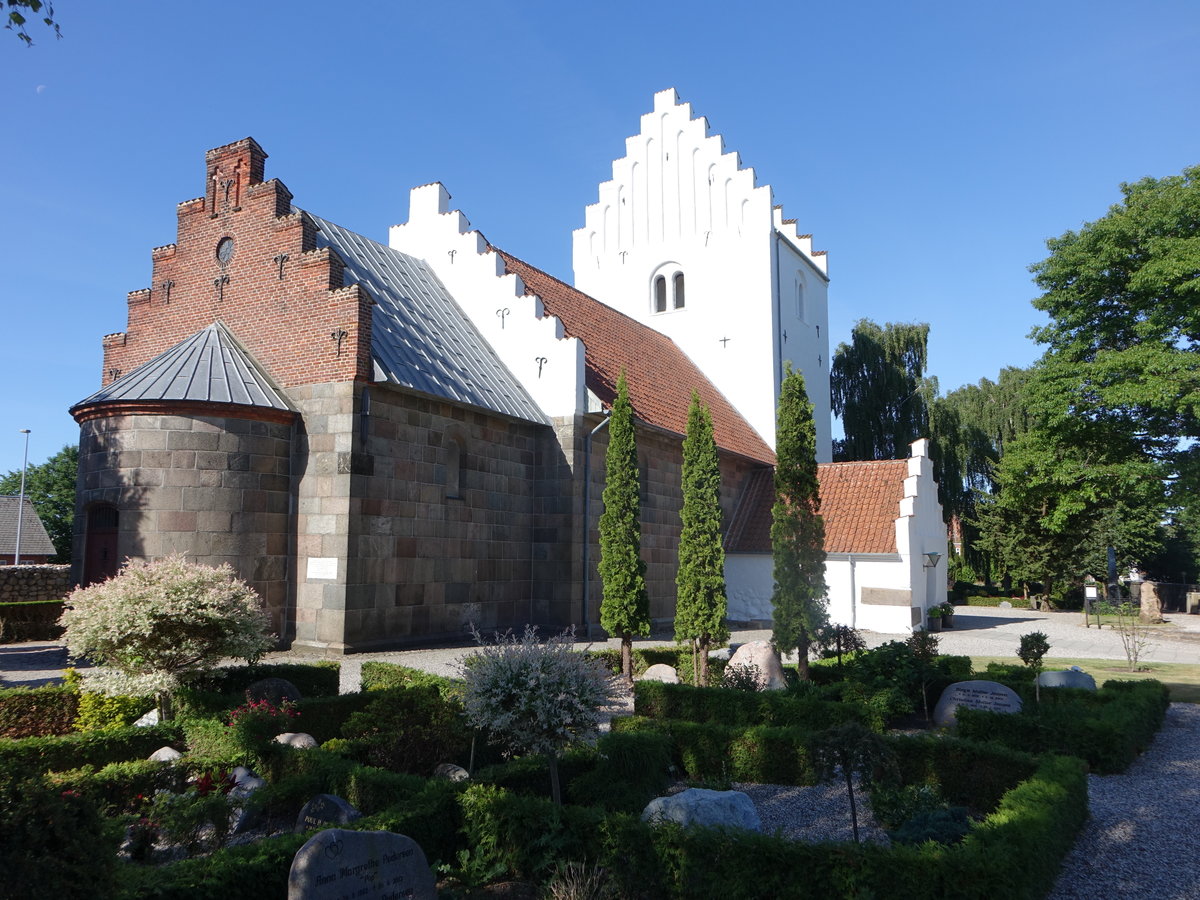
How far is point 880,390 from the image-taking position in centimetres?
3791

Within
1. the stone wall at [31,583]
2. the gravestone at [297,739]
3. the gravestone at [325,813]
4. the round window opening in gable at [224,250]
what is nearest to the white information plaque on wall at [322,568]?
the gravestone at [297,739]

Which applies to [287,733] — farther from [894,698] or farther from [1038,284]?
[1038,284]

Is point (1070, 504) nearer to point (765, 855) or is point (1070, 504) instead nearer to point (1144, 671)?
point (1144, 671)

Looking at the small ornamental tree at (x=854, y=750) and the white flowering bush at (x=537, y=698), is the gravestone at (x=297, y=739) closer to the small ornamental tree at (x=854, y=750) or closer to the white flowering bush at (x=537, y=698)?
the white flowering bush at (x=537, y=698)

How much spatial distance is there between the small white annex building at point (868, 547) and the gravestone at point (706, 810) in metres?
16.2

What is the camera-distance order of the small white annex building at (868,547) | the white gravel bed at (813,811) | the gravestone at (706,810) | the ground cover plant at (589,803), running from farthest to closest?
the small white annex building at (868,547), the white gravel bed at (813,811), the gravestone at (706,810), the ground cover plant at (589,803)

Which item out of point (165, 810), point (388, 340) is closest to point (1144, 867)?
point (165, 810)

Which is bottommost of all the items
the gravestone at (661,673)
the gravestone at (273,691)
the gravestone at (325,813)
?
the gravestone at (661,673)

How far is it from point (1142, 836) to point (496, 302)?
16.7 meters

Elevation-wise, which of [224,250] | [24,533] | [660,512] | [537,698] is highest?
[224,250]

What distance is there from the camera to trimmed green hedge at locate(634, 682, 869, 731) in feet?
31.1

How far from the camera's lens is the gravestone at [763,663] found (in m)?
11.8

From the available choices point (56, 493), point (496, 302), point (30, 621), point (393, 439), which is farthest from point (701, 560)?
point (56, 493)

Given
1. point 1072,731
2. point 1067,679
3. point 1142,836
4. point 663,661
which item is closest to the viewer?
point 1142,836
